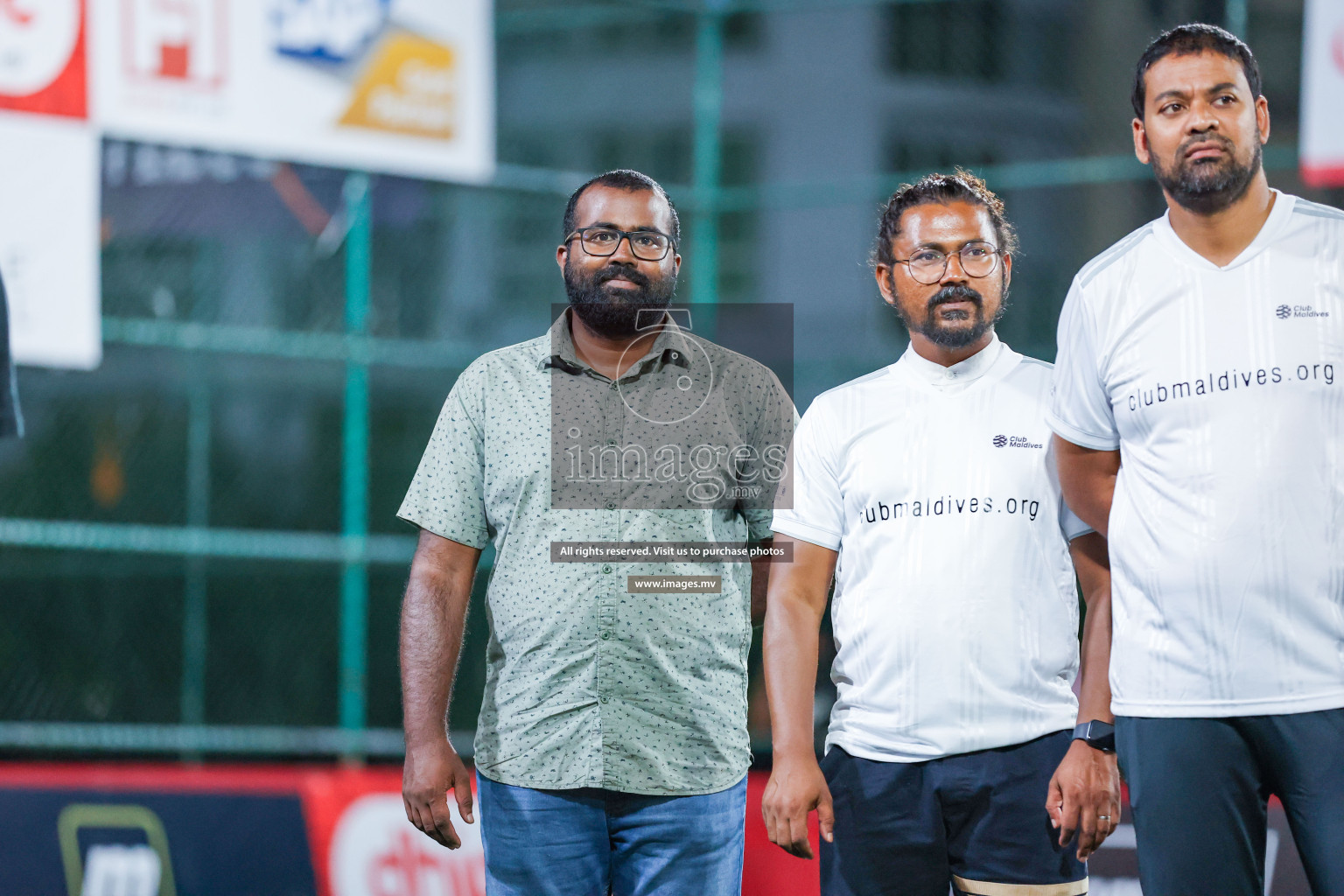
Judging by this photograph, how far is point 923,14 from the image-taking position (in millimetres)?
7973

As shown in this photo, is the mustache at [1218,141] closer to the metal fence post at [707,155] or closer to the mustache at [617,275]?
the mustache at [617,275]

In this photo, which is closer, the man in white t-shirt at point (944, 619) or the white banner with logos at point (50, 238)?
the man in white t-shirt at point (944, 619)

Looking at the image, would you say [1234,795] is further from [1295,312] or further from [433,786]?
[433,786]

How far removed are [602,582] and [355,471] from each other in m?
3.54

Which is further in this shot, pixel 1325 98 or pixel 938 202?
pixel 1325 98

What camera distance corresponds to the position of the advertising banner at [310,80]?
571 centimetres

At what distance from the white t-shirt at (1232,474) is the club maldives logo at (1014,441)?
27cm

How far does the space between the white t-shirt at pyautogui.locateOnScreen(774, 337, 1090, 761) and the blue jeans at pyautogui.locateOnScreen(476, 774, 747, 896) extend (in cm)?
34

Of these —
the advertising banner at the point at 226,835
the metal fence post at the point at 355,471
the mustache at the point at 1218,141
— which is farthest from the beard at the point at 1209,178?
the metal fence post at the point at 355,471

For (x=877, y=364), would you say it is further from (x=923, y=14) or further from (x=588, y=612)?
(x=588, y=612)

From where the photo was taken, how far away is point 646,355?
2904mm

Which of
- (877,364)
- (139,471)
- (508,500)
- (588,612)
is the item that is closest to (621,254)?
(508,500)

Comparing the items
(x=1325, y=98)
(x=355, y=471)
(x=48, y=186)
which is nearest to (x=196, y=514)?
(x=355, y=471)

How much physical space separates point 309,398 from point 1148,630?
31.1 feet
